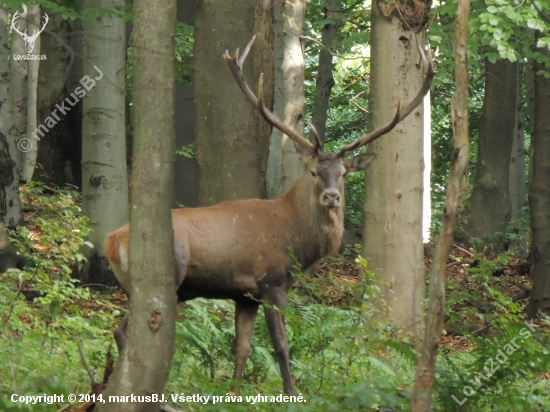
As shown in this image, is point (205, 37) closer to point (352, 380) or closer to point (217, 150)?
point (217, 150)

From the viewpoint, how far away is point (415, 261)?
920cm

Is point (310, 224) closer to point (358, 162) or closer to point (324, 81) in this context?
point (358, 162)

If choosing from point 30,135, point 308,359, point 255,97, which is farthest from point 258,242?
point 30,135

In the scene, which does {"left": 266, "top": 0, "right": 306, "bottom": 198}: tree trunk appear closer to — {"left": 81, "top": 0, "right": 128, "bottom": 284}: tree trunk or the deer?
{"left": 81, "top": 0, "right": 128, "bottom": 284}: tree trunk

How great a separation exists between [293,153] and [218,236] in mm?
6470

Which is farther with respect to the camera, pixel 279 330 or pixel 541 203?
pixel 541 203

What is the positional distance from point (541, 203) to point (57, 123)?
8.65m

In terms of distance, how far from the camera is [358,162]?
8.27 meters

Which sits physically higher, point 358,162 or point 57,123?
point 57,123

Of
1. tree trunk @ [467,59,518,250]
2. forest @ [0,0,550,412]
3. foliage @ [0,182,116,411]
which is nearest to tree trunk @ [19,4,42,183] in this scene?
forest @ [0,0,550,412]

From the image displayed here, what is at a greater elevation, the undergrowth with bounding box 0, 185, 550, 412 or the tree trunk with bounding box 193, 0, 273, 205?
the tree trunk with bounding box 193, 0, 273, 205

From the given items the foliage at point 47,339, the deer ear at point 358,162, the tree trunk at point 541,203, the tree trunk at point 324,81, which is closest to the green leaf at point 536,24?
the tree trunk at point 541,203

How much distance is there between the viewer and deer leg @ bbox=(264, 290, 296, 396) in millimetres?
6906

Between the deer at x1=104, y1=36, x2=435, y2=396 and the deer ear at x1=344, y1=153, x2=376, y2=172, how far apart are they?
0.17ft
